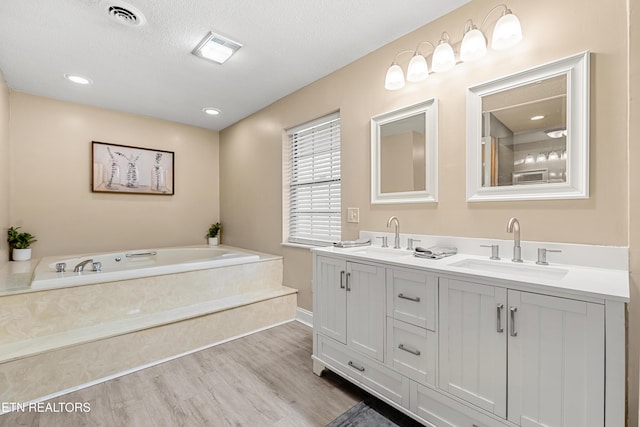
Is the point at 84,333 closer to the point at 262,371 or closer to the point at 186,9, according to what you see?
the point at 262,371

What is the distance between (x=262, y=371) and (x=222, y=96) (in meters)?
2.66

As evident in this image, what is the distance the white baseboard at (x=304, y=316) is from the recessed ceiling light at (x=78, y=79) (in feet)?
9.76

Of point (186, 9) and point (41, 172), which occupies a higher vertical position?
point (186, 9)

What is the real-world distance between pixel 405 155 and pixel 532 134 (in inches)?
29.0

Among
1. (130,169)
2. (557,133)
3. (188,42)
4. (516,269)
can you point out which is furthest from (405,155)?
(130,169)

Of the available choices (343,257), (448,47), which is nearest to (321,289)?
(343,257)

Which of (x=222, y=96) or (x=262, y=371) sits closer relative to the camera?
(x=262, y=371)

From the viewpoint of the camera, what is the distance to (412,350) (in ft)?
4.67

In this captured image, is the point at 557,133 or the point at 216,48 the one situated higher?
the point at 216,48

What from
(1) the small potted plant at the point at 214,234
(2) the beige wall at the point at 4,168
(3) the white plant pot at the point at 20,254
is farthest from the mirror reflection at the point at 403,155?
(3) the white plant pot at the point at 20,254

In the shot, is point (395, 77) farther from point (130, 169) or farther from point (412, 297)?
point (130, 169)

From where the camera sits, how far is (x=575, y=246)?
1.33 m

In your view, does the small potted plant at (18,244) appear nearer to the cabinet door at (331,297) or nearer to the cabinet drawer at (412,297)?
the cabinet door at (331,297)

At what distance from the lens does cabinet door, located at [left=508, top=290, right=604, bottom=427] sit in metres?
0.95
